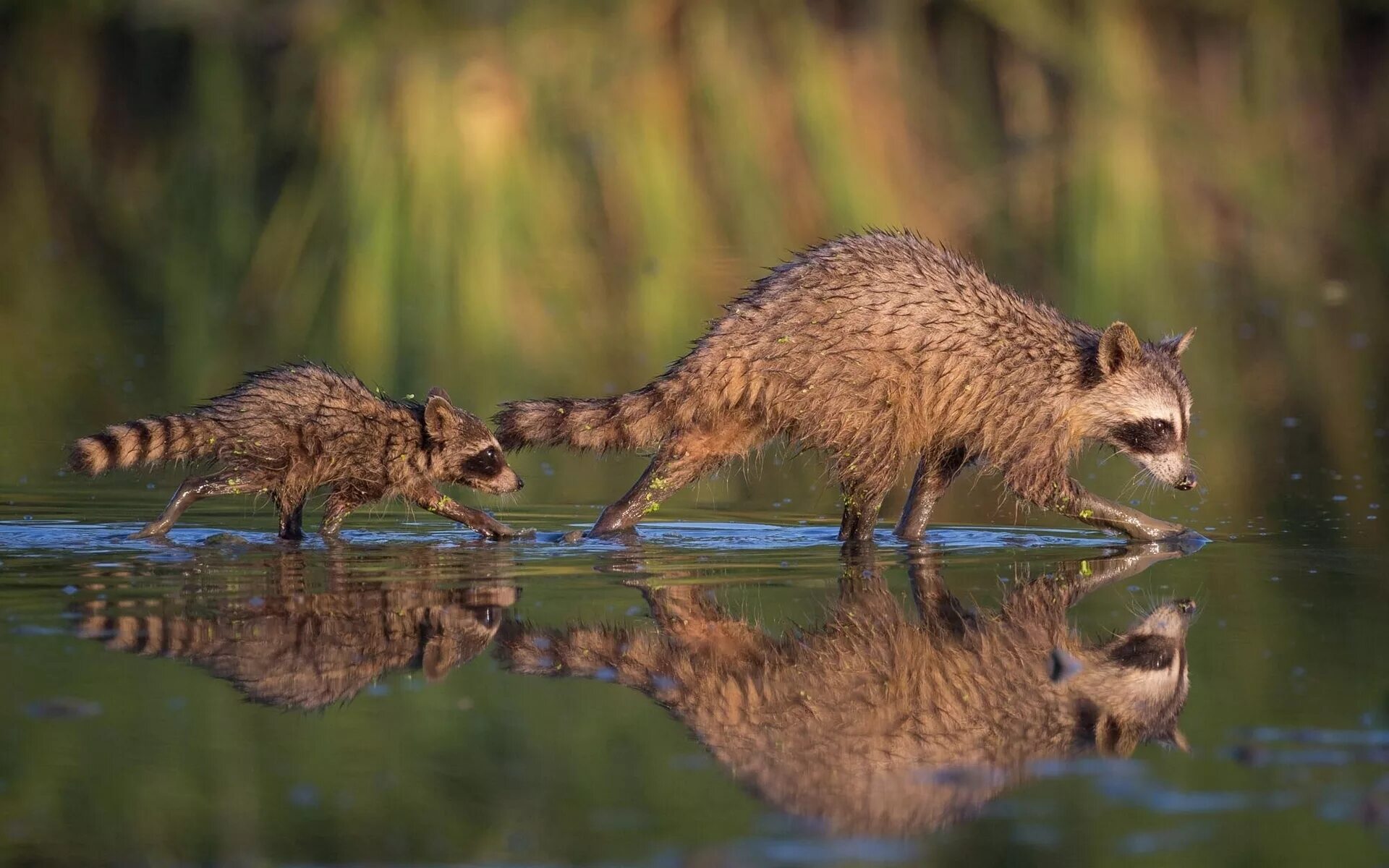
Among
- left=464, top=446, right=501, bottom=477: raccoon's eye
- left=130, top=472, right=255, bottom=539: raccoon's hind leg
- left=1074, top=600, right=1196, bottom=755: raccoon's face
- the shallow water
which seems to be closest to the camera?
the shallow water

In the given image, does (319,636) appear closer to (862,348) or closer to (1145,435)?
(862,348)

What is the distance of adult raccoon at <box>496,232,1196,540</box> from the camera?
948cm

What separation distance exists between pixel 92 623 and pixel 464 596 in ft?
4.50

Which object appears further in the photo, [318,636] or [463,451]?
[463,451]

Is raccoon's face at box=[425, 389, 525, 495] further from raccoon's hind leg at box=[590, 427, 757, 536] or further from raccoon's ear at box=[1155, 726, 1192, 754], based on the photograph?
raccoon's ear at box=[1155, 726, 1192, 754]

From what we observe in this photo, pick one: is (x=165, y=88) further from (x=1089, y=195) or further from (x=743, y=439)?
(x=743, y=439)

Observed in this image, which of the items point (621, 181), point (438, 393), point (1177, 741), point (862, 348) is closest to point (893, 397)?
point (862, 348)

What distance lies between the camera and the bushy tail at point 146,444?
30.9 feet

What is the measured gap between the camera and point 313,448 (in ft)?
32.6

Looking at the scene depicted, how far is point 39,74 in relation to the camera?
24734mm

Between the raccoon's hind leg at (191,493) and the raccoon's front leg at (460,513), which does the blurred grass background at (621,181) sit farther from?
the raccoon's hind leg at (191,493)

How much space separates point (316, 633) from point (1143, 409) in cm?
467

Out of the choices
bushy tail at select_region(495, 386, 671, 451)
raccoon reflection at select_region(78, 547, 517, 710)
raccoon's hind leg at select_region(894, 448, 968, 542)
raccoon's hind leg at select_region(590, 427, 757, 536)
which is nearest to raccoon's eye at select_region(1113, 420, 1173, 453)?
raccoon's hind leg at select_region(894, 448, 968, 542)

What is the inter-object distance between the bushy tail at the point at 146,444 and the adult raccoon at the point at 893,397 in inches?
57.5
